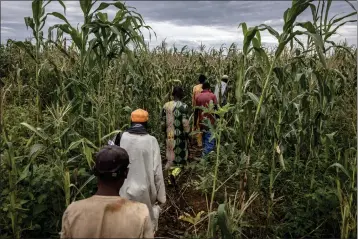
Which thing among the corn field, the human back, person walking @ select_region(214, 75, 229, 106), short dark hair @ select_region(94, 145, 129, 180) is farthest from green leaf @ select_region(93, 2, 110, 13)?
person walking @ select_region(214, 75, 229, 106)

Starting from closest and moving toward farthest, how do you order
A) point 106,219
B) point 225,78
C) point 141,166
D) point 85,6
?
point 106,219, point 141,166, point 85,6, point 225,78

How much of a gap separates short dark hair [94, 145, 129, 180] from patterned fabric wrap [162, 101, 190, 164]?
287cm

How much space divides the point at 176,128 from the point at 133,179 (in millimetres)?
1752

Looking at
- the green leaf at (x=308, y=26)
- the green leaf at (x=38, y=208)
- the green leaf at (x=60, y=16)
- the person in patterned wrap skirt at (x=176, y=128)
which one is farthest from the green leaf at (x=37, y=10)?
the green leaf at (x=308, y=26)

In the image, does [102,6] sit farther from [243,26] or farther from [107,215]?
[107,215]

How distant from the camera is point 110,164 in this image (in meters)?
1.75

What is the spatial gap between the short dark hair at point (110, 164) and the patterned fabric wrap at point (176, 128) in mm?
2874

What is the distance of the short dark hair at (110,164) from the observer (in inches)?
68.4

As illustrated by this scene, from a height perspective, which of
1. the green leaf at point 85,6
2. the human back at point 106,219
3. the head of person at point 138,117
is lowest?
the human back at point 106,219

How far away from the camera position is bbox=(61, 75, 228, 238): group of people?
167 centimetres

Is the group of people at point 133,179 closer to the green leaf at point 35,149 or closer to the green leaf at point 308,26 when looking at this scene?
the green leaf at point 35,149

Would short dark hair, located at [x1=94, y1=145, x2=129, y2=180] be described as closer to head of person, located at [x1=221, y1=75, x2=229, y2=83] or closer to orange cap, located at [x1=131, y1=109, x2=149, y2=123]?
orange cap, located at [x1=131, y1=109, x2=149, y2=123]

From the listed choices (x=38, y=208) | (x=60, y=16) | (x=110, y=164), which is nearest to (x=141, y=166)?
(x=38, y=208)

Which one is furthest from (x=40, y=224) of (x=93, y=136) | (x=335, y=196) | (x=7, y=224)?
(x=335, y=196)
